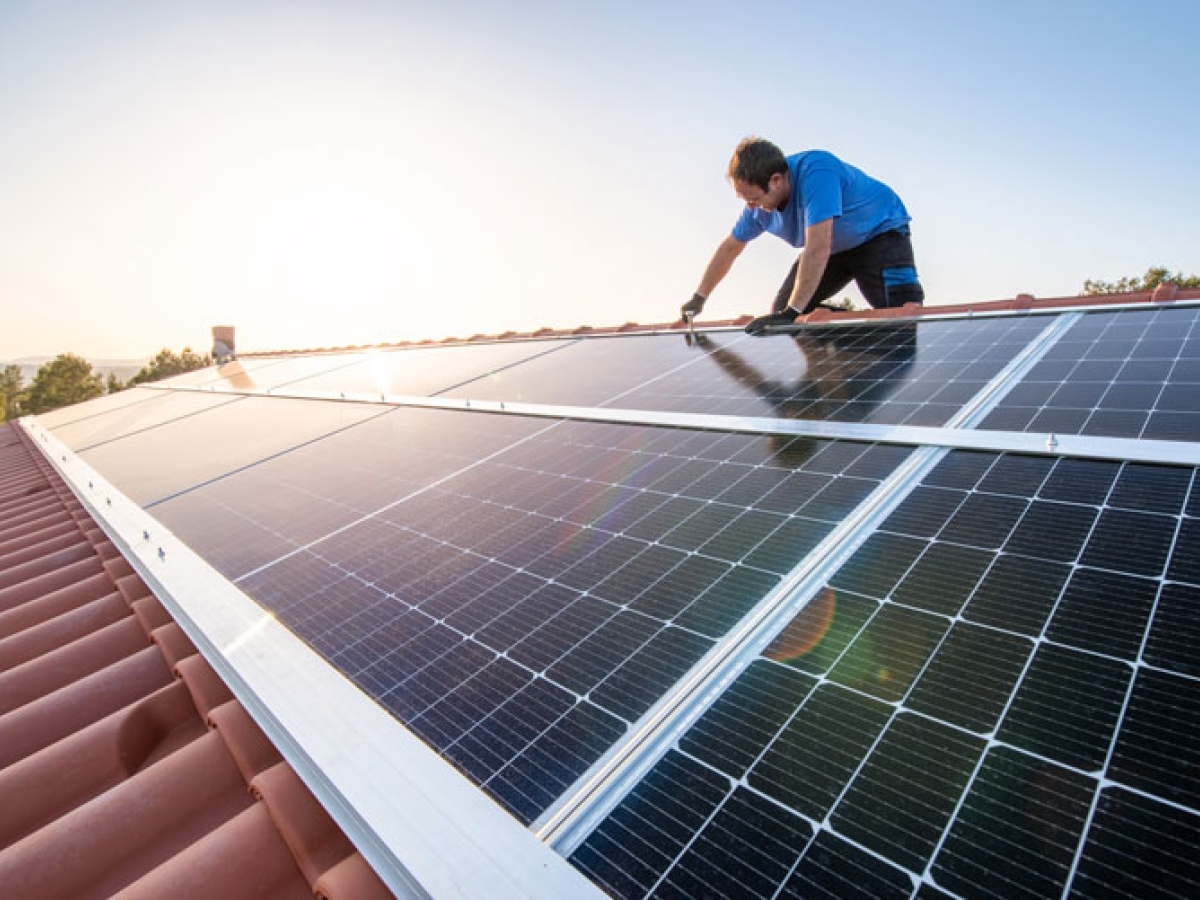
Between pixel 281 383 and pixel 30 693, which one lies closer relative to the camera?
pixel 30 693

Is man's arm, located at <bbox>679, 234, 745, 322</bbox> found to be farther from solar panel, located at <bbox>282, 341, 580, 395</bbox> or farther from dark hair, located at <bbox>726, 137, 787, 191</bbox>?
Answer: solar panel, located at <bbox>282, 341, 580, 395</bbox>

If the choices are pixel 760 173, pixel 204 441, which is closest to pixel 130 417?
pixel 204 441

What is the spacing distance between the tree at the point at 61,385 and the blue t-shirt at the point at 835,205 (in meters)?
87.0

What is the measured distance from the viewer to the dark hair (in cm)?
725

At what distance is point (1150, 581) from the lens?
2.40 meters

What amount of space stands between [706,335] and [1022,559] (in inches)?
267

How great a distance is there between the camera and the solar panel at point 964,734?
1.60 meters

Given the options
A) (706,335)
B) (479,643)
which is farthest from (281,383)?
(479,643)

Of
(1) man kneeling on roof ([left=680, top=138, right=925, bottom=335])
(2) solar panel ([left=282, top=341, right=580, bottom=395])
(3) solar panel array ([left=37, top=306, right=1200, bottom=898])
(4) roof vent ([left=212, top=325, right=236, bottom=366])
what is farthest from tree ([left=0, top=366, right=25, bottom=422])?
(3) solar panel array ([left=37, top=306, right=1200, bottom=898])

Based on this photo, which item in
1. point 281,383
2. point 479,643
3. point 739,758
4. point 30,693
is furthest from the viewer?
point 281,383

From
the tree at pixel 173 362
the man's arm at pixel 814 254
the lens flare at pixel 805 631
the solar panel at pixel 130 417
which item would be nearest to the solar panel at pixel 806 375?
the man's arm at pixel 814 254

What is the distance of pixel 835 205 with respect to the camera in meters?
7.16

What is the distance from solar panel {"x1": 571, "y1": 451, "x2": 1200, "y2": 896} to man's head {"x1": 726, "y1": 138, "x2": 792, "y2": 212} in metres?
5.66

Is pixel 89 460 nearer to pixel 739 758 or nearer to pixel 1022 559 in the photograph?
pixel 739 758
